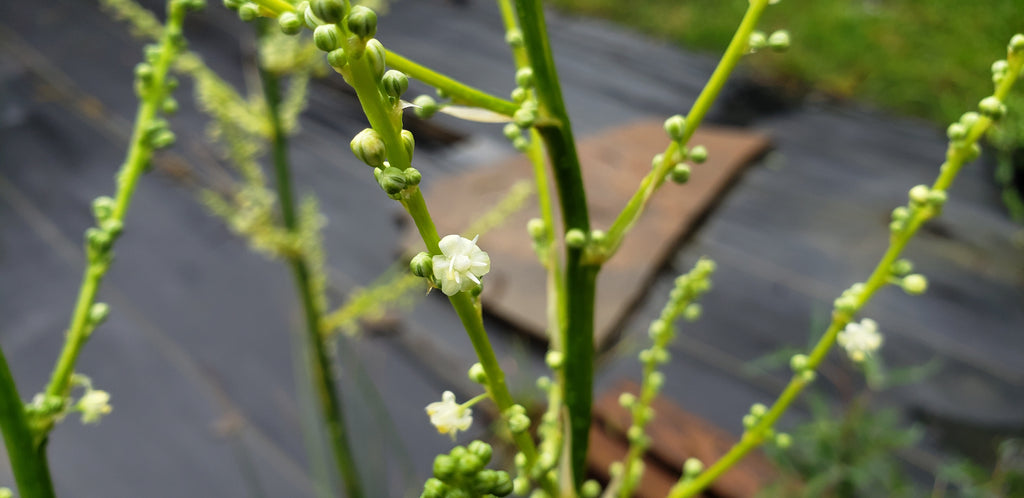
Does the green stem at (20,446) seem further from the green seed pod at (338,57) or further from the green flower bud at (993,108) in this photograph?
the green flower bud at (993,108)

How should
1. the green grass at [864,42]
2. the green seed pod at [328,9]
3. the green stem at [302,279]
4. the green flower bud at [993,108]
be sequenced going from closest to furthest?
the green seed pod at [328,9] < the green flower bud at [993,108] < the green stem at [302,279] < the green grass at [864,42]

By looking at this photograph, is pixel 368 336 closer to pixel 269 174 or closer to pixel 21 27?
pixel 269 174

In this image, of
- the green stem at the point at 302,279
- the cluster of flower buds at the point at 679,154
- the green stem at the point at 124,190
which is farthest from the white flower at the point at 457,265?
the green stem at the point at 302,279

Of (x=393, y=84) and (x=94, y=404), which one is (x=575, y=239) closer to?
(x=393, y=84)

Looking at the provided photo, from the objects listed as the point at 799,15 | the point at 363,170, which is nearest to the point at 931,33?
the point at 799,15

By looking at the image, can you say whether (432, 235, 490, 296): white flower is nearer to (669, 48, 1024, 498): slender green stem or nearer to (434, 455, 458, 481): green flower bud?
(434, 455, 458, 481): green flower bud

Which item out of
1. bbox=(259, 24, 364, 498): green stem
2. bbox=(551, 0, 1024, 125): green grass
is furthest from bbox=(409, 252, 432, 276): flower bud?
bbox=(551, 0, 1024, 125): green grass
